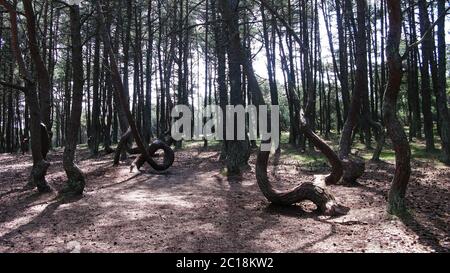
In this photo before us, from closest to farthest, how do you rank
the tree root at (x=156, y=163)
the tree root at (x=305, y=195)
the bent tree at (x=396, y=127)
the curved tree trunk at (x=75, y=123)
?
1. the bent tree at (x=396, y=127)
2. the tree root at (x=305, y=195)
3. the curved tree trunk at (x=75, y=123)
4. the tree root at (x=156, y=163)

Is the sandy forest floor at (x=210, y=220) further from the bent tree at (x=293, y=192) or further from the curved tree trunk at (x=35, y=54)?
the curved tree trunk at (x=35, y=54)

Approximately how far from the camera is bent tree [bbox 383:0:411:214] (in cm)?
718

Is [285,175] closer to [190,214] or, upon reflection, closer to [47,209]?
[190,214]

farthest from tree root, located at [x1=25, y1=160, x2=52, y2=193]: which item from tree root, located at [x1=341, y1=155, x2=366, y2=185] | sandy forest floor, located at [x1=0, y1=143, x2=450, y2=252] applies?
tree root, located at [x1=341, y1=155, x2=366, y2=185]

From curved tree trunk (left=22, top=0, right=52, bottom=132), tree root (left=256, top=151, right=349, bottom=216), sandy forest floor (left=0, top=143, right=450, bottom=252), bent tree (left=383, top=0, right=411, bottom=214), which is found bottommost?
sandy forest floor (left=0, top=143, right=450, bottom=252)

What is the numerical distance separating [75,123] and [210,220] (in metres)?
4.64

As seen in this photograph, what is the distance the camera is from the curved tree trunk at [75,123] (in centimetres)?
970

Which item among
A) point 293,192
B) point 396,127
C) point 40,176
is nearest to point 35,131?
point 40,176

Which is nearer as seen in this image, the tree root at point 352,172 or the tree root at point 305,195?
the tree root at point 305,195

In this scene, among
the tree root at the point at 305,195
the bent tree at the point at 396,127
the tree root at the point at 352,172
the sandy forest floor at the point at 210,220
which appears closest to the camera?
the sandy forest floor at the point at 210,220

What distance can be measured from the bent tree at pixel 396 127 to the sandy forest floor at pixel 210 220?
37 centimetres

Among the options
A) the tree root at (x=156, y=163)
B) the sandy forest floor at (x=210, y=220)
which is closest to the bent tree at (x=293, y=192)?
the sandy forest floor at (x=210, y=220)

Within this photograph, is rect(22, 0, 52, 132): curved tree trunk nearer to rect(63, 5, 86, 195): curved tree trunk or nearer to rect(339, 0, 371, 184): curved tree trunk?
rect(63, 5, 86, 195): curved tree trunk

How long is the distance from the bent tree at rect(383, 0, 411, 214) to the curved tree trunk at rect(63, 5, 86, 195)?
22.7 ft
